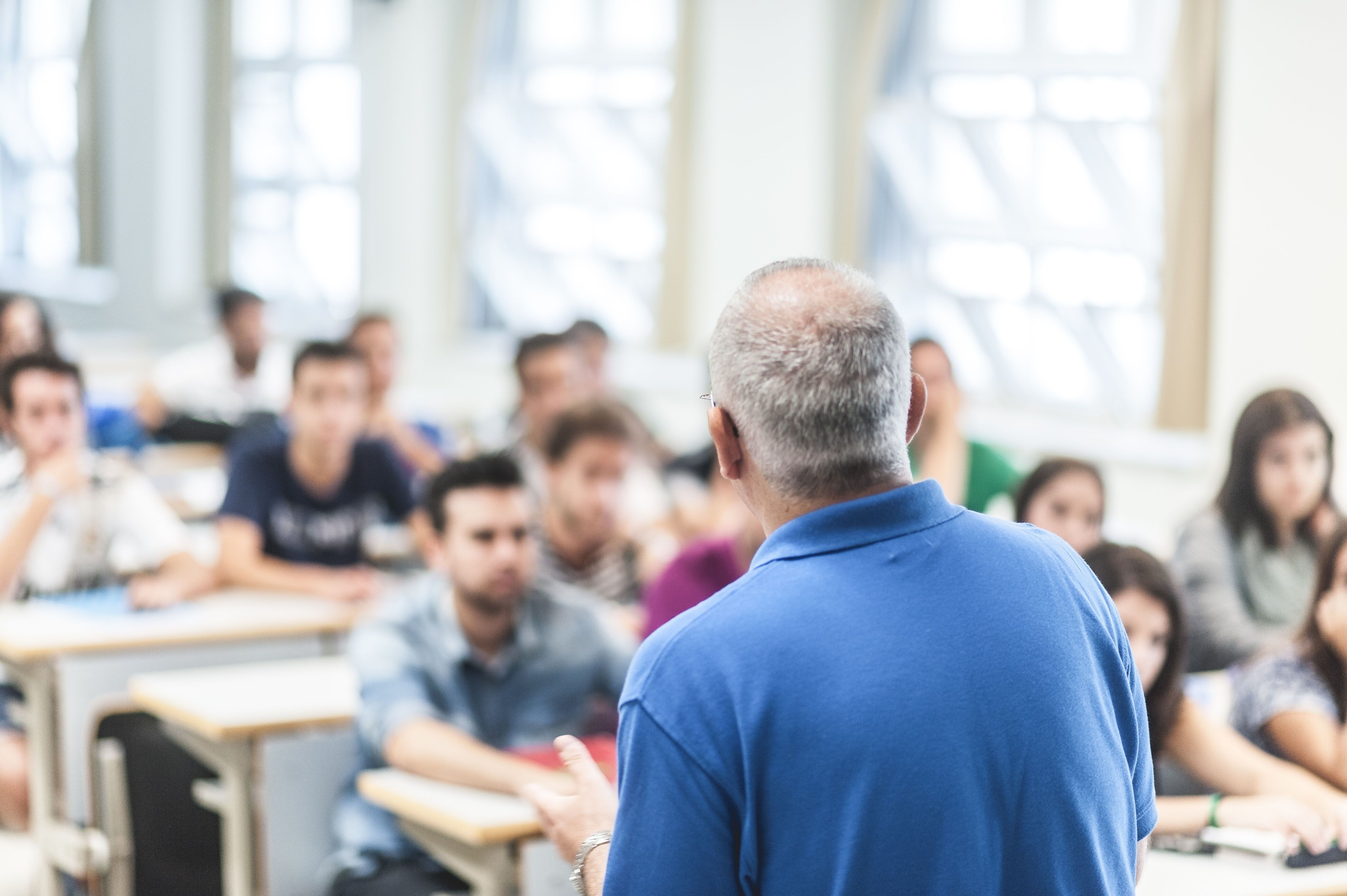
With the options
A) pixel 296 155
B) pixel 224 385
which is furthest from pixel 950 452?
pixel 296 155

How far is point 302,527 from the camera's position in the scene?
4.35 meters

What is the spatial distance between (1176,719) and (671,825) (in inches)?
65.3

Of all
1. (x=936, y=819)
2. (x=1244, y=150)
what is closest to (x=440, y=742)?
(x=936, y=819)

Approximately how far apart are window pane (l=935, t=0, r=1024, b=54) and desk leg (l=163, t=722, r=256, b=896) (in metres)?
4.64

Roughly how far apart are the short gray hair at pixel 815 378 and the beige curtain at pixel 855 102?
5514 millimetres

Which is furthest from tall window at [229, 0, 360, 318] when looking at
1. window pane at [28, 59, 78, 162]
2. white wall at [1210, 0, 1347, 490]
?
white wall at [1210, 0, 1347, 490]

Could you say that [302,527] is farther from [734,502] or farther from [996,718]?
[996,718]

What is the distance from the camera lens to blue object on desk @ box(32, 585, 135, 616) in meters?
3.81

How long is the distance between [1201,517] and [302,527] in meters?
2.38

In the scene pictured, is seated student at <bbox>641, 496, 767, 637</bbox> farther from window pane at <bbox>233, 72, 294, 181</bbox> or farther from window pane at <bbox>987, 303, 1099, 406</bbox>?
window pane at <bbox>233, 72, 294, 181</bbox>

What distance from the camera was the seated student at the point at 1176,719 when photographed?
2.46 meters

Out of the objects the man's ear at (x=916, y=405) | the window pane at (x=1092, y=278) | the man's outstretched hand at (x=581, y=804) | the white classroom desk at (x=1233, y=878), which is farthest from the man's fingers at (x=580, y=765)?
the window pane at (x=1092, y=278)

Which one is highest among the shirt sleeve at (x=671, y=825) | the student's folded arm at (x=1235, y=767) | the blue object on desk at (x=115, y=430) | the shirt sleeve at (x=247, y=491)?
the shirt sleeve at (x=671, y=825)

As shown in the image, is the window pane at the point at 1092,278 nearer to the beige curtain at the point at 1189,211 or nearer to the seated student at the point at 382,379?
the beige curtain at the point at 1189,211
